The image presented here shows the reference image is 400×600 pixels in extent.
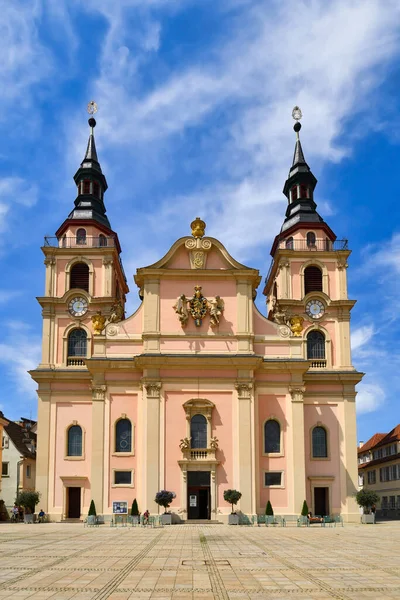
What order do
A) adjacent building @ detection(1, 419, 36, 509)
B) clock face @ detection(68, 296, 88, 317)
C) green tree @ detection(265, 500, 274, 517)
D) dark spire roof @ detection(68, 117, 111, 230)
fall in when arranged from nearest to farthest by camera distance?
green tree @ detection(265, 500, 274, 517) < clock face @ detection(68, 296, 88, 317) < dark spire roof @ detection(68, 117, 111, 230) < adjacent building @ detection(1, 419, 36, 509)

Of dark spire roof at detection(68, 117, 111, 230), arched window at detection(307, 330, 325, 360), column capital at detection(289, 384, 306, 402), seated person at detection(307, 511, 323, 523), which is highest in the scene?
dark spire roof at detection(68, 117, 111, 230)

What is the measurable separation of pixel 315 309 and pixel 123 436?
17833 millimetres

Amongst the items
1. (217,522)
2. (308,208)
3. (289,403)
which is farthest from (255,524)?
(308,208)

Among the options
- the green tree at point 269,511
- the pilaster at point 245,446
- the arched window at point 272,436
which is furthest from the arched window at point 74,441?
the green tree at point 269,511

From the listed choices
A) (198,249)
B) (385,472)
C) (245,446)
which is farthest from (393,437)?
(198,249)

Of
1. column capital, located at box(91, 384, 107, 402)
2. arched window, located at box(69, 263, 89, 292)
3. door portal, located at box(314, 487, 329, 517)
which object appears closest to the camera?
column capital, located at box(91, 384, 107, 402)

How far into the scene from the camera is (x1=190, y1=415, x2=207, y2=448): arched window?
1939 inches

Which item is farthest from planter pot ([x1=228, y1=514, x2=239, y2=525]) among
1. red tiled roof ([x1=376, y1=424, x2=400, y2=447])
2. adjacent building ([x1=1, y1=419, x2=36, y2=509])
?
red tiled roof ([x1=376, y1=424, x2=400, y2=447])

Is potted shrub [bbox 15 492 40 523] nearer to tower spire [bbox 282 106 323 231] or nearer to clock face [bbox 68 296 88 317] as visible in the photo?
clock face [bbox 68 296 88 317]

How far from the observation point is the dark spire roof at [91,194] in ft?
190

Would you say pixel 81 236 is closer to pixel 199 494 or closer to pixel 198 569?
pixel 199 494

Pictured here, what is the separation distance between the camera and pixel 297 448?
49625 millimetres

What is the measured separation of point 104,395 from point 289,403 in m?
12.9

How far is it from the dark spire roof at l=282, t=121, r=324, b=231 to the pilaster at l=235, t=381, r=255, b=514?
15.9 m
